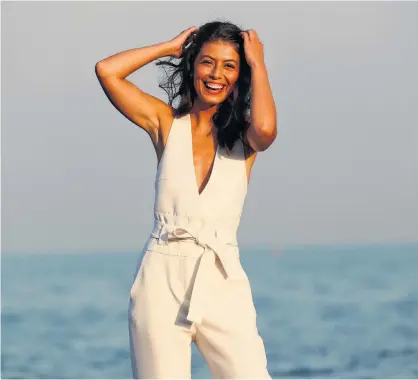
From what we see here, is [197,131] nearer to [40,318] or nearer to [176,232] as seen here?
[176,232]

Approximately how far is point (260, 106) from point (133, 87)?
0.47 m

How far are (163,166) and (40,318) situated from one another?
33.6 feet

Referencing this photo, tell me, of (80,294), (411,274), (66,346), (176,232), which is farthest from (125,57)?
(411,274)

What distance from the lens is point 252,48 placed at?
14.0 feet

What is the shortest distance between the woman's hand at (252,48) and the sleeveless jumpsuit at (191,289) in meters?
0.37

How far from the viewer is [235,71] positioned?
434 centimetres

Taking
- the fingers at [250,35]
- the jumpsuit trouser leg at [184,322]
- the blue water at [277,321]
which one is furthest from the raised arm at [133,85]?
the blue water at [277,321]

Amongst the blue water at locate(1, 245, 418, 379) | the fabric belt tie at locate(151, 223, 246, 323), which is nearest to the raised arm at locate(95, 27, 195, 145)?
the fabric belt tie at locate(151, 223, 246, 323)

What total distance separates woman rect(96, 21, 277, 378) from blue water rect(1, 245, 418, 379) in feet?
16.0

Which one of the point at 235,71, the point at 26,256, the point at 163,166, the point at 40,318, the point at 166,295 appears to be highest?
the point at 235,71

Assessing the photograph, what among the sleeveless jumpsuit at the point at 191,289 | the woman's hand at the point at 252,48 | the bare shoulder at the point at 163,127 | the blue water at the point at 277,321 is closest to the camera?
the sleeveless jumpsuit at the point at 191,289

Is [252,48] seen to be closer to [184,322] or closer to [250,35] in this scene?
[250,35]

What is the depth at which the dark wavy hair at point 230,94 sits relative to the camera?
14.2 ft

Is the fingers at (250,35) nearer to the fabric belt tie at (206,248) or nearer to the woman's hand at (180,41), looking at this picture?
the woman's hand at (180,41)
